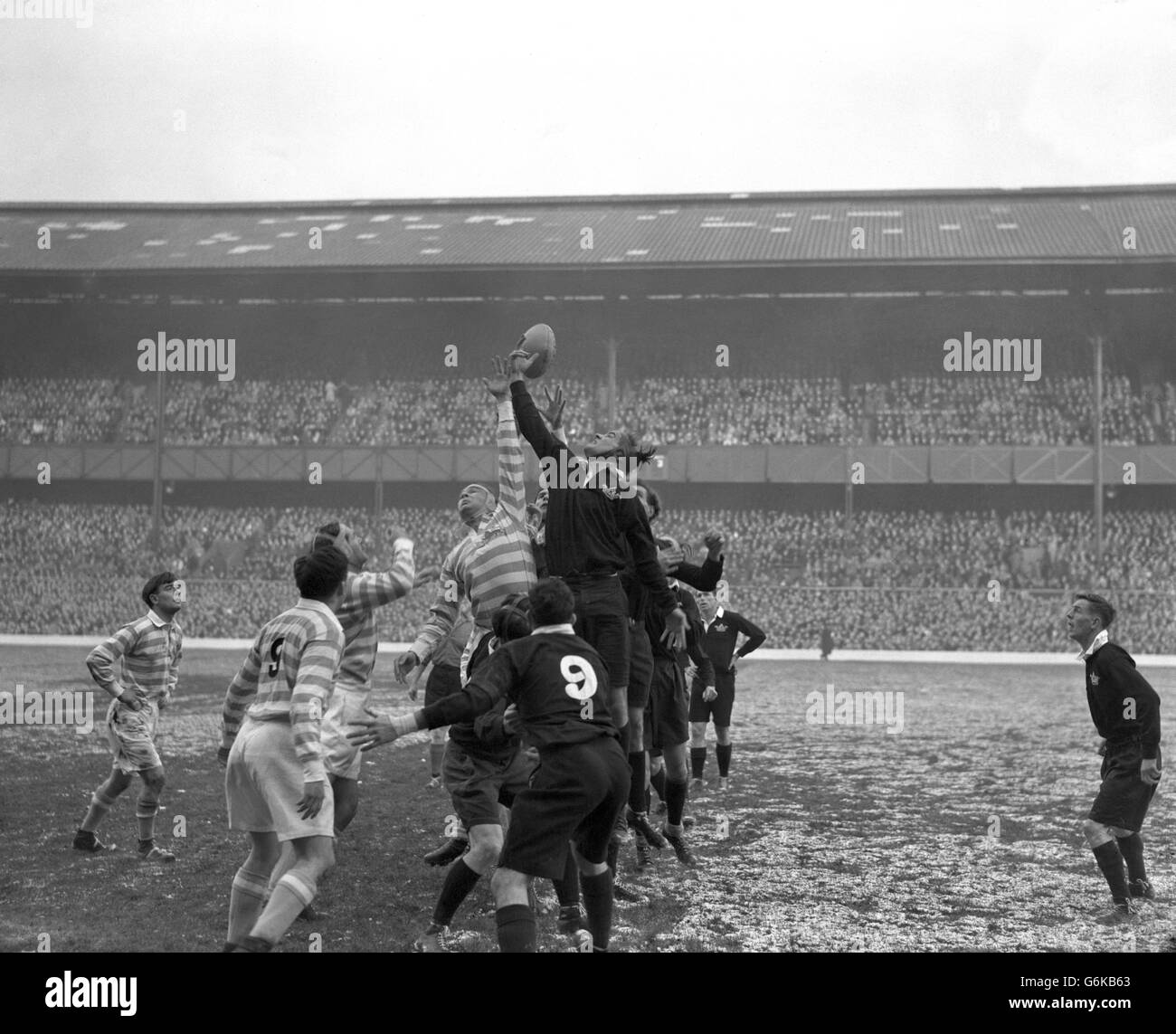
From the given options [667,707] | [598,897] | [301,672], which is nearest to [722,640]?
[667,707]

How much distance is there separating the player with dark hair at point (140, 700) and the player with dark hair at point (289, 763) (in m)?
2.39

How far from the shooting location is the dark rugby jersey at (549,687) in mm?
4617

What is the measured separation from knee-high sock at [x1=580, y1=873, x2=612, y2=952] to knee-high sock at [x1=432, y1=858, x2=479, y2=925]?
0.61m

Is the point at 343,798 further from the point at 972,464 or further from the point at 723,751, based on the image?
the point at 972,464

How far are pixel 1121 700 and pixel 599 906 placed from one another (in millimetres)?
3309

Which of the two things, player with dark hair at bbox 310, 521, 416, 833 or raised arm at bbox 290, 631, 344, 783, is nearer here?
raised arm at bbox 290, 631, 344, 783

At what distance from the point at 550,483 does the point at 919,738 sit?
8981 millimetres

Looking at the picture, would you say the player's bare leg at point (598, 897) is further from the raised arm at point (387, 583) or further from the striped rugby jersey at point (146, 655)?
the striped rugby jersey at point (146, 655)

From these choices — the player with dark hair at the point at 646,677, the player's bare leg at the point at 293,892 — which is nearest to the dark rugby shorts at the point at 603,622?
the player with dark hair at the point at 646,677

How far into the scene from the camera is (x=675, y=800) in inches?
274

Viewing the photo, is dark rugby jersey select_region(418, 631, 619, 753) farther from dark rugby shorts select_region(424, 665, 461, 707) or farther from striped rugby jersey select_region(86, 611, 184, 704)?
striped rugby jersey select_region(86, 611, 184, 704)

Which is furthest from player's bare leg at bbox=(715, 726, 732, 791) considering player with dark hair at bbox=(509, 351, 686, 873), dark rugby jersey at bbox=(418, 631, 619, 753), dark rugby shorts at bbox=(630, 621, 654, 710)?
dark rugby jersey at bbox=(418, 631, 619, 753)

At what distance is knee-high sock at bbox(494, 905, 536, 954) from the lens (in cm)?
446

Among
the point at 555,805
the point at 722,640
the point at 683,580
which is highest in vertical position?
the point at 683,580
